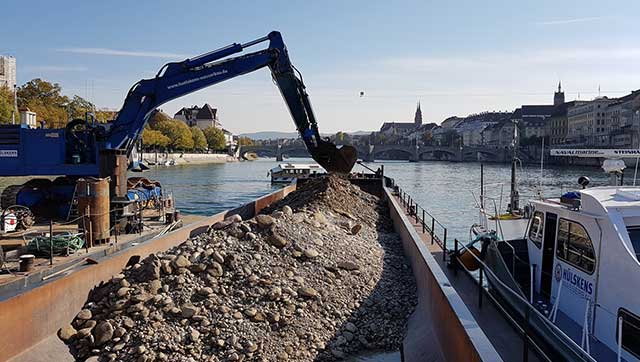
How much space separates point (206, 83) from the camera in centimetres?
1978

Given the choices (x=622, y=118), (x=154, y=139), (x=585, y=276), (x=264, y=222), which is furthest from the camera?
(x=622, y=118)

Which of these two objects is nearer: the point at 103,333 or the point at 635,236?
the point at 635,236

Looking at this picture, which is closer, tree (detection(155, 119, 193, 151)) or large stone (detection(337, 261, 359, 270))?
large stone (detection(337, 261, 359, 270))

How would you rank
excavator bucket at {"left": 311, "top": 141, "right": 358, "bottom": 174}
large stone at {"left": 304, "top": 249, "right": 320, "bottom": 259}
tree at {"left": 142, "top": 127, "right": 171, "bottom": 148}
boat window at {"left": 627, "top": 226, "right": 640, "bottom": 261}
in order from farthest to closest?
tree at {"left": 142, "top": 127, "right": 171, "bottom": 148} → excavator bucket at {"left": 311, "top": 141, "right": 358, "bottom": 174} → large stone at {"left": 304, "top": 249, "right": 320, "bottom": 259} → boat window at {"left": 627, "top": 226, "right": 640, "bottom": 261}

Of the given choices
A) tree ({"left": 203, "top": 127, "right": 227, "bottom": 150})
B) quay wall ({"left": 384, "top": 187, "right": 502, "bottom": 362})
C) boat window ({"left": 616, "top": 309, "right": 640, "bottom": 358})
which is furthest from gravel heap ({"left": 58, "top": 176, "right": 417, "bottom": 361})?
tree ({"left": 203, "top": 127, "right": 227, "bottom": 150})

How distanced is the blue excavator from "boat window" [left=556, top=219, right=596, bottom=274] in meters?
12.6

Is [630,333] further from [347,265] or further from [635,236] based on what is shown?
[347,265]

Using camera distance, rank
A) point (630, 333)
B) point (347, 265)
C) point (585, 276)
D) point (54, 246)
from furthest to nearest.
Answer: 1. point (347, 265)
2. point (54, 246)
3. point (585, 276)
4. point (630, 333)

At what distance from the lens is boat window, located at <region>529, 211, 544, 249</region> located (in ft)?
30.2

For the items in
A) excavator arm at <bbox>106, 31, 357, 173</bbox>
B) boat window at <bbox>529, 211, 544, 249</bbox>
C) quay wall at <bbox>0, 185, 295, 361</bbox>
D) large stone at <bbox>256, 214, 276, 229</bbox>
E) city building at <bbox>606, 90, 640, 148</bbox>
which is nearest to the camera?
quay wall at <bbox>0, 185, 295, 361</bbox>

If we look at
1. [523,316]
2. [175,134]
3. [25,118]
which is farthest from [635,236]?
[175,134]

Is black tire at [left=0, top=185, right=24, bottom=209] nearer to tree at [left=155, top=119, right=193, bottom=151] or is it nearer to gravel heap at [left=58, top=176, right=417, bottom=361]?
gravel heap at [left=58, top=176, right=417, bottom=361]

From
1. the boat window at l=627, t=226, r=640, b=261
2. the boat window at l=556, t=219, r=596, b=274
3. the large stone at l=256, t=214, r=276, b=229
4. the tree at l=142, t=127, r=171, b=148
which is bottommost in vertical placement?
the large stone at l=256, t=214, r=276, b=229

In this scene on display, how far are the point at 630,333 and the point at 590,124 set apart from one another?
134m
